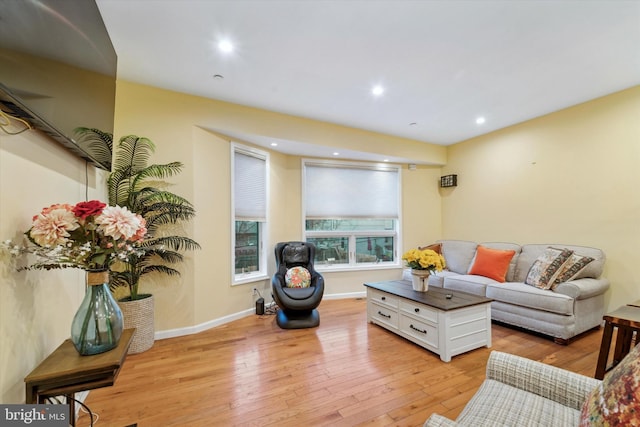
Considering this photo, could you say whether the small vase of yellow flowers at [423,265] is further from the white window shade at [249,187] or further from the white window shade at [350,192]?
the white window shade at [249,187]

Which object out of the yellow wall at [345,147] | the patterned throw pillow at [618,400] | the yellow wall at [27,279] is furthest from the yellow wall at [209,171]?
the patterned throw pillow at [618,400]

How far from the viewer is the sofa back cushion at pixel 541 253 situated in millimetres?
3156

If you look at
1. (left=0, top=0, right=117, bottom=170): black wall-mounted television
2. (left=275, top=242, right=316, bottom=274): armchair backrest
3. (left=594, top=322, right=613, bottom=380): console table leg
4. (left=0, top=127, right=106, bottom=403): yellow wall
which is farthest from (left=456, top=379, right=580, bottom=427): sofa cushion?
(left=275, top=242, right=316, bottom=274): armchair backrest

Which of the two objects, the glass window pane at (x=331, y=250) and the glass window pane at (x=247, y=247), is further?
the glass window pane at (x=331, y=250)

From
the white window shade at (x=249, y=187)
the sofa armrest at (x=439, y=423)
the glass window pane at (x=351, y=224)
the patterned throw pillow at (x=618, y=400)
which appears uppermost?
the white window shade at (x=249, y=187)

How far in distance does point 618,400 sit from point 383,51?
255 centimetres

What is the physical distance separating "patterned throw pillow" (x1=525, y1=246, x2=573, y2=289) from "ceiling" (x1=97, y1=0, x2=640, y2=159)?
190cm

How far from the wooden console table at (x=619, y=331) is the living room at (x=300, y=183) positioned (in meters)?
1.41

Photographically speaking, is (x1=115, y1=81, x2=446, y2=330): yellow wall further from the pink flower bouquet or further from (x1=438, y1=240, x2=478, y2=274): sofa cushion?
(x1=438, y1=240, x2=478, y2=274): sofa cushion

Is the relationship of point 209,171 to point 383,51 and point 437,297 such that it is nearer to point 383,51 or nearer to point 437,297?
point 383,51

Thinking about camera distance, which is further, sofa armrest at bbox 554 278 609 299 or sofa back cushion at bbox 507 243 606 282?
sofa back cushion at bbox 507 243 606 282

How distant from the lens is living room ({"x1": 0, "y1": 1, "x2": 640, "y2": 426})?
292cm

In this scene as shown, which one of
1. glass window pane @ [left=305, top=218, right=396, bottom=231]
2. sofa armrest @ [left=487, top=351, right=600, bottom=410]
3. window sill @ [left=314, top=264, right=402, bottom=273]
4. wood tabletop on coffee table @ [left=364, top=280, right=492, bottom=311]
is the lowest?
window sill @ [left=314, top=264, right=402, bottom=273]

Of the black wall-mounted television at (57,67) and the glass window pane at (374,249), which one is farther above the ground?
the black wall-mounted television at (57,67)
